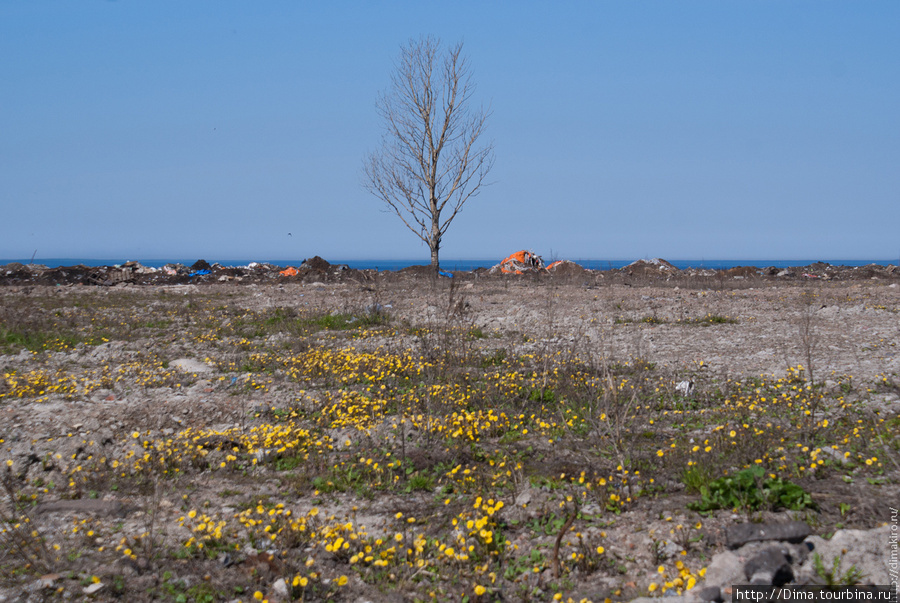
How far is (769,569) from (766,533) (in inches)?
14.5

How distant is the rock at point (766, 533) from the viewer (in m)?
2.87

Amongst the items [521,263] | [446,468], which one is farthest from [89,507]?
[521,263]

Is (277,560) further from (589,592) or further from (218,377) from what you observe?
(218,377)

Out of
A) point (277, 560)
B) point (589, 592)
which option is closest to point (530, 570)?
point (589, 592)

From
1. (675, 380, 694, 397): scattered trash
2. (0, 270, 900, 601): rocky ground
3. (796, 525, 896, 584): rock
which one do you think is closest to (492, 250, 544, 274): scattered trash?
(0, 270, 900, 601): rocky ground

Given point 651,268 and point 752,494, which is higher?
point 651,268

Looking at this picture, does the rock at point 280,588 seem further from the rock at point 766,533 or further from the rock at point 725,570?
the rock at point 766,533

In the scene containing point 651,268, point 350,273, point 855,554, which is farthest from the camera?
point 651,268

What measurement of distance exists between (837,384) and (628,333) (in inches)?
148

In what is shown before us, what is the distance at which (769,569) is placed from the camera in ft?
8.45

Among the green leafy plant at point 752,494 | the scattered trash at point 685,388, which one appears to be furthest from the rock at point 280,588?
the scattered trash at point 685,388

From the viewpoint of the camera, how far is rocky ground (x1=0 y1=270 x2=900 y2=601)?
117 inches

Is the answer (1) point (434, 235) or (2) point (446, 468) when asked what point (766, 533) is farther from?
(1) point (434, 235)

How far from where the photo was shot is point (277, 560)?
3.12 meters
